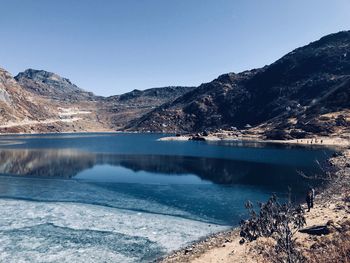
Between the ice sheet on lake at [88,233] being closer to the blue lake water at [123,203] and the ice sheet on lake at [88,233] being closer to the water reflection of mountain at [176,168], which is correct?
the blue lake water at [123,203]

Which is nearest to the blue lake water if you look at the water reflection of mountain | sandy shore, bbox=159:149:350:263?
the water reflection of mountain

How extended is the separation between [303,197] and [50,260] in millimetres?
36222

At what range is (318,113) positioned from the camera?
17812 centimetres

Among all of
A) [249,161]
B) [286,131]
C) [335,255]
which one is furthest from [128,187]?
[286,131]

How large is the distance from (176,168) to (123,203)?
38182 mm

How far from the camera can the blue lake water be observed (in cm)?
3195

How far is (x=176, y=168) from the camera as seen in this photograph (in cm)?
8744

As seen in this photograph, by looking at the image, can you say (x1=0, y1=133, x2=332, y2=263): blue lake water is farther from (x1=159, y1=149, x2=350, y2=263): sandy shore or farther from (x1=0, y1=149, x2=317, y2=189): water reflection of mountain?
(x1=159, y1=149, x2=350, y2=263): sandy shore

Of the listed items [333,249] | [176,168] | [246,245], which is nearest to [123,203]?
[246,245]

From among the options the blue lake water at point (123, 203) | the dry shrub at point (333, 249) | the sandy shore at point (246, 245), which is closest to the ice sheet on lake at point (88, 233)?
the blue lake water at point (123, 203)

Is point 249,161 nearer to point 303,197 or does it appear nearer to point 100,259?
point 303,197

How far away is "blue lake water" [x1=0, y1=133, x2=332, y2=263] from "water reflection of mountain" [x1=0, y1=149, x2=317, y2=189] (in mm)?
217

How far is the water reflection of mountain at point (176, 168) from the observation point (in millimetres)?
70500

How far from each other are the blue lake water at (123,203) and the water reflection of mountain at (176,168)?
217 millimetres
